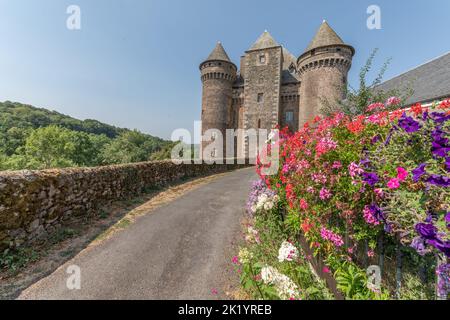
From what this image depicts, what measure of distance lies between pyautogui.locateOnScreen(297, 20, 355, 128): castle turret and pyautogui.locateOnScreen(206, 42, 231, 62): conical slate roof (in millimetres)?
9898

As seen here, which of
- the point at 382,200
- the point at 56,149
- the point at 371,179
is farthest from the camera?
the point at 56,149

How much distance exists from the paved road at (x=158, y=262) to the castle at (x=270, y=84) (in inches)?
752

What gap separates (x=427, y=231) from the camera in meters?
1.15

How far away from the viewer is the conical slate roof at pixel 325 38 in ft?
62.8

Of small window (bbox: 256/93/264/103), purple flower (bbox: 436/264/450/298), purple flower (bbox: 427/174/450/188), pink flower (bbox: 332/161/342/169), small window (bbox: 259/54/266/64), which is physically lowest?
purple flower (bbox: 436/264/450/298)

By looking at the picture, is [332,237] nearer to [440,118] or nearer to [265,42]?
[440,118]

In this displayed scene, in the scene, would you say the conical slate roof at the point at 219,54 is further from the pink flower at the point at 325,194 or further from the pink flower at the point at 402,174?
the pink flower at the point at 402,174

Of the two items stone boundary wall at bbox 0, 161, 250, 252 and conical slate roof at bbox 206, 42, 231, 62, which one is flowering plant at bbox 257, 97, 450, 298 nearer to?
stone boundary wall at bbox 0, 161, 250, 252

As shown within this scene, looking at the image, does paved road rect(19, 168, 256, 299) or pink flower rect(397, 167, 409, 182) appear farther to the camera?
paved road rect(19, 168, 256, 299)

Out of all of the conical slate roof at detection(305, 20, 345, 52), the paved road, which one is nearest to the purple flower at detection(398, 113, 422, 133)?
the paved road

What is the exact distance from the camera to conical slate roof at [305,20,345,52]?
62.8 feet

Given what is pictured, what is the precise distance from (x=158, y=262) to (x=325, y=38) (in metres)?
25.0

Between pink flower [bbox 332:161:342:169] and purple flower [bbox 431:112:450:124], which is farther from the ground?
purple flower [bbox 431:112:450:124]

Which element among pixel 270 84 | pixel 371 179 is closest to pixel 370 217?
pixel 371 179
